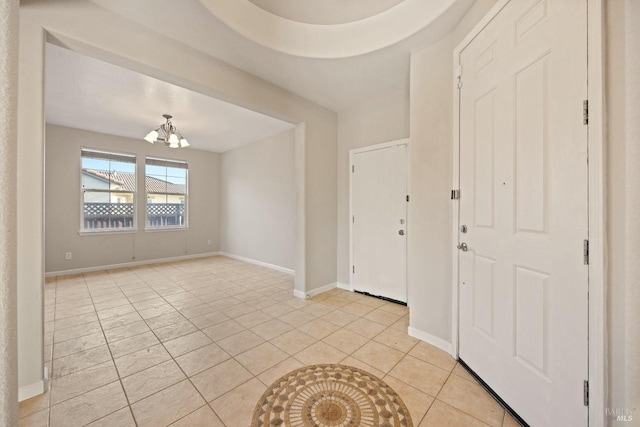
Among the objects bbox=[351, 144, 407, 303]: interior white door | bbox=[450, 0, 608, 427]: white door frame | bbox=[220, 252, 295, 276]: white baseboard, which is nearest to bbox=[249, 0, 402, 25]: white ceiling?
bbox=[351, 144, 407, 303]: interior white door

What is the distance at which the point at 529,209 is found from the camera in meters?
1.39

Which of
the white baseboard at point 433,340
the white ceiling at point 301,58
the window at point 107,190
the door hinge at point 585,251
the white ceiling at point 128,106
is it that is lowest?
the white baseboard at point 433,340

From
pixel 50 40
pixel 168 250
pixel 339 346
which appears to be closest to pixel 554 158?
pixel 339 346

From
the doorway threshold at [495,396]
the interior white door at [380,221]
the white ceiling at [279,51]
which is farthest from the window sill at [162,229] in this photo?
the doorway threshold at [495,396]

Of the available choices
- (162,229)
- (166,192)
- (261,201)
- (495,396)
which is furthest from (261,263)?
(495,396)

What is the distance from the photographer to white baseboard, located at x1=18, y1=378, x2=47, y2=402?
1.58 m

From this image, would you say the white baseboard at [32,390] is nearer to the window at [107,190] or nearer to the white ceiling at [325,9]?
the white ceiling at [325,9]

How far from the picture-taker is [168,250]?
5871 mm

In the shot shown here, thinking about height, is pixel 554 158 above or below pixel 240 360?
above

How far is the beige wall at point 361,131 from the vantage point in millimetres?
3146

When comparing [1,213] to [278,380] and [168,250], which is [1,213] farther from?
[168,250]

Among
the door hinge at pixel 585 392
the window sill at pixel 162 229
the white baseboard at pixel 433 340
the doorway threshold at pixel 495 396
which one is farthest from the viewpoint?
the window sill at pixel 162 229

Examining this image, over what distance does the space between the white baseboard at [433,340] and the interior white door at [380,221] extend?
79 centimetres

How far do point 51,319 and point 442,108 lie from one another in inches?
184
